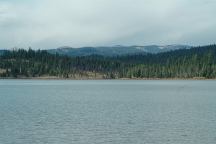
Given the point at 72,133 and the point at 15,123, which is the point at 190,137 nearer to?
the point at 72,133

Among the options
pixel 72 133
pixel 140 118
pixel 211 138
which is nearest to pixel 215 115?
pixel 140 118

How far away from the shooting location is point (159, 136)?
55.8 meters

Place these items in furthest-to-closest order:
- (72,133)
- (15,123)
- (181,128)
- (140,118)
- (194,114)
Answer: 1. (194,114)
2. (140,118)
3. (15,123)
4. (181,128)
5. (72,133)

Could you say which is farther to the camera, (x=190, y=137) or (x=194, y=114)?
(x=194, y=114)

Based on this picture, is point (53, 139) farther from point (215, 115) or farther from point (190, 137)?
point (215, 115)

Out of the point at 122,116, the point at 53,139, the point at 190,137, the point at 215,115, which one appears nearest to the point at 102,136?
the point at 53,139

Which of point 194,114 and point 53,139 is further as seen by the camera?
point 194,114

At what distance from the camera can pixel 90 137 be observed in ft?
181

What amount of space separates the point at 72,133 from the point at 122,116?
68.7ft

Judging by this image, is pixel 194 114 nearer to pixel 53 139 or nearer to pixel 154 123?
pixel 154 123

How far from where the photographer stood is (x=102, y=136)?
2211 inches

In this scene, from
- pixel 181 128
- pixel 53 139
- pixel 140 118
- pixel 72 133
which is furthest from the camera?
pixel 140 118

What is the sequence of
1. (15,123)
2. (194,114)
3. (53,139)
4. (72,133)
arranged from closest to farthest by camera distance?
(53,139)
(72,133)
(15,123)
(194,114)

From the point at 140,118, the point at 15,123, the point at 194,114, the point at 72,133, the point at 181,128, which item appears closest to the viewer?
the point at 72,133
